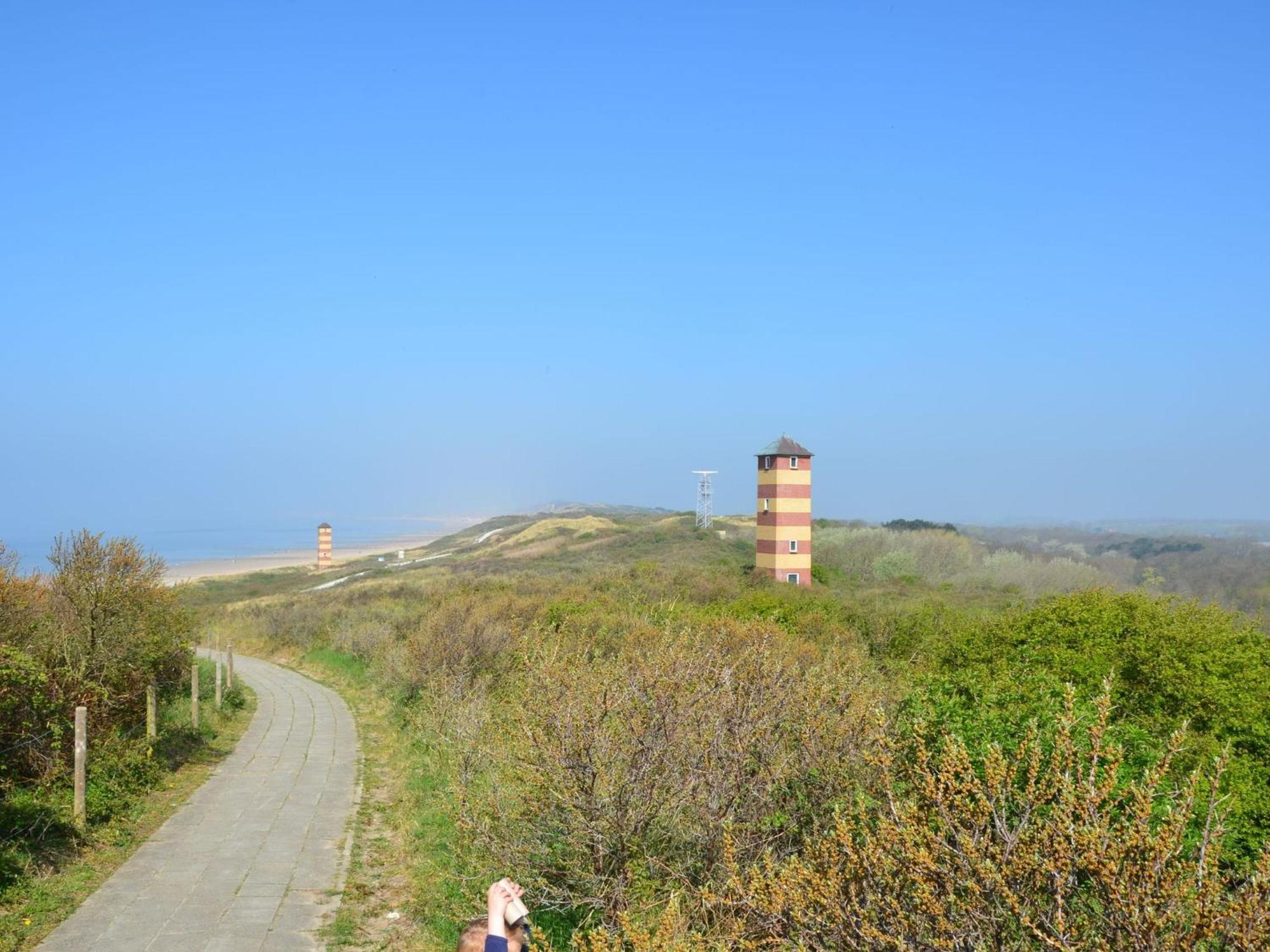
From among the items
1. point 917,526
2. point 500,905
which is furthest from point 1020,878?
point 917,526

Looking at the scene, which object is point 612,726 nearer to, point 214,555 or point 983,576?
point 983,576

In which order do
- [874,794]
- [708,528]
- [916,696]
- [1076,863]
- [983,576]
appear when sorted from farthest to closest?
[708,528] → [983,576] → [916,696] → [874,794] → [1076,863]

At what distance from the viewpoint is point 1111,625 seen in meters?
13.2

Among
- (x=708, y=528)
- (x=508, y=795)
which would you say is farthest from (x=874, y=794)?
(x=708, y=528)

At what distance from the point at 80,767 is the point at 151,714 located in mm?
3631

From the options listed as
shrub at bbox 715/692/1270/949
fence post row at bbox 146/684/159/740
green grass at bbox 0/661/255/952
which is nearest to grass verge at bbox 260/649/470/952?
green grass at bbox 0/661/255/952

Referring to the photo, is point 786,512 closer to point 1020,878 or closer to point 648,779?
point 648,779

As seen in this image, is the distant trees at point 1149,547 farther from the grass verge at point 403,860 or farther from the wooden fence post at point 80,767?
the wooden fence post at point 80,767

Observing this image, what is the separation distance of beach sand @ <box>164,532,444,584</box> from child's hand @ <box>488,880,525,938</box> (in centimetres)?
7977

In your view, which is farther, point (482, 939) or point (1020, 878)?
point (482, 939)

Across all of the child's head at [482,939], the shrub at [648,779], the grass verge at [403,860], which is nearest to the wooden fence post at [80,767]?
the grass verge at [403,860]

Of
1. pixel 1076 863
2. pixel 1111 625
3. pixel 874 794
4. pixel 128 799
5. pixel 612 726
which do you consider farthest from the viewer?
pixel 1111 625

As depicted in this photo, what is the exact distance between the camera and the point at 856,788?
6.79 metres

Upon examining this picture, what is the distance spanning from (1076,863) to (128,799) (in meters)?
11.5
